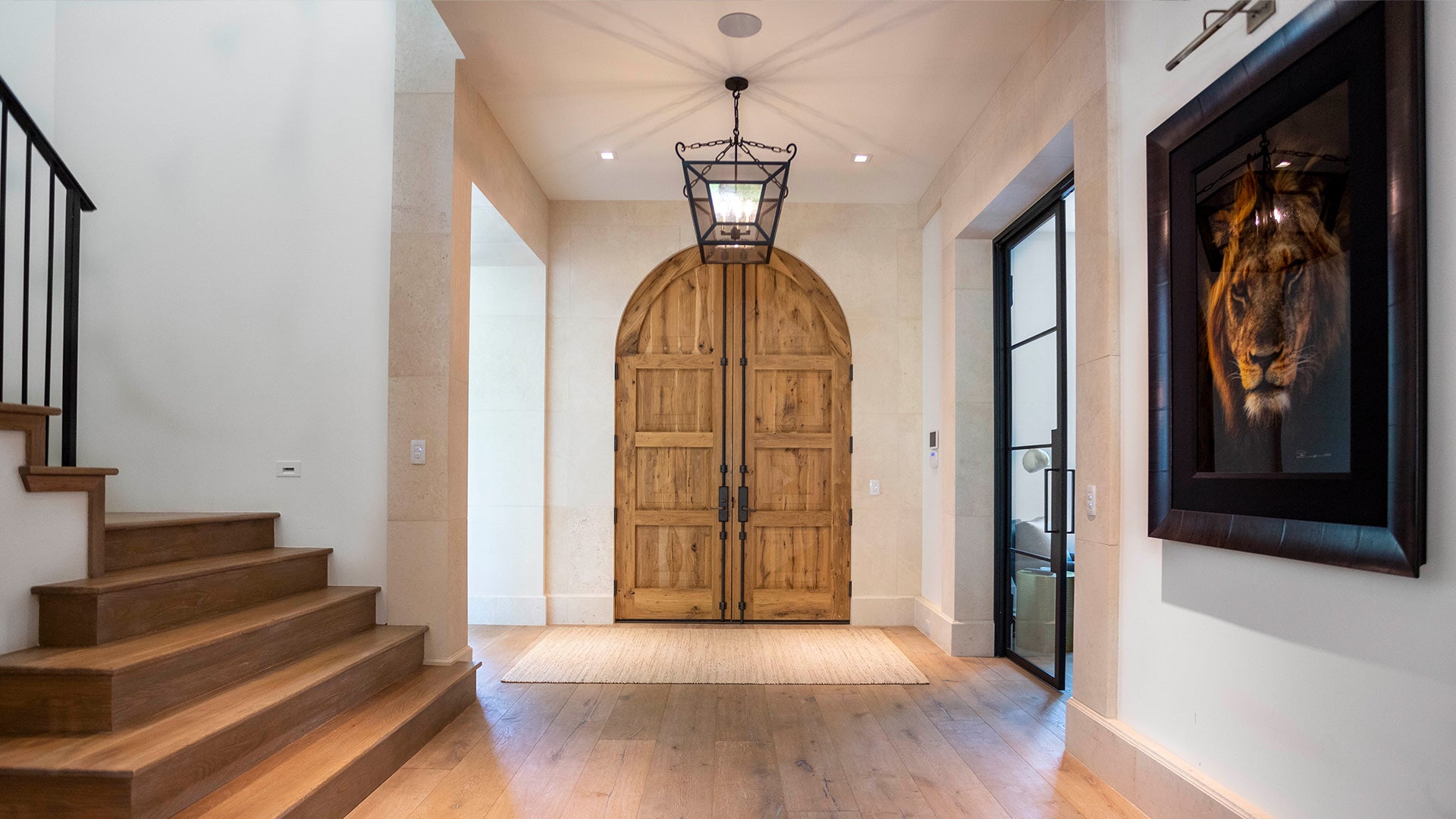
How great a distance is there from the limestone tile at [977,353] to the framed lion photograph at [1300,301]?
8.41 ft

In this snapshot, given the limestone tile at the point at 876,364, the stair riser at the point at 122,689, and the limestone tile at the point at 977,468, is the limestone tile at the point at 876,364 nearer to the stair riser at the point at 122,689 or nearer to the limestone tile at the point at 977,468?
the limestone tile at the point at 977,468

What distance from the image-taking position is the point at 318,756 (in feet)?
9.17

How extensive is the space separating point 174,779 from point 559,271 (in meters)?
4.62

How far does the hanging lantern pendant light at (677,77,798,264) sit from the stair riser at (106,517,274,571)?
255cm

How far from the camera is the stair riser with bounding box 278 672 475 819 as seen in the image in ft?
8.45

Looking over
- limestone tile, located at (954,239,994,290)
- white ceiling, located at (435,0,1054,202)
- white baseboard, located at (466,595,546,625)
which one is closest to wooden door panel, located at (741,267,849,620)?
white ceiling, located at (435,0,1054,202)

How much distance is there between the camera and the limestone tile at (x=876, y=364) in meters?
6.38

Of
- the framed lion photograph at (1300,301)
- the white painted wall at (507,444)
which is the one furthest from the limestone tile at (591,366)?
the framed lion photograph at (1300,301)

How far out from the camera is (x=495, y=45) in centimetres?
404

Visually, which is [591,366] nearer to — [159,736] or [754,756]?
[754,756]

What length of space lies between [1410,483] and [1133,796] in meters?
1.66

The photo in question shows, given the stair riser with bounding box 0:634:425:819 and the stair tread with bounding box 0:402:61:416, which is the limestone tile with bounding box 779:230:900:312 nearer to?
the stair riser with bounding box 0:634:425:819

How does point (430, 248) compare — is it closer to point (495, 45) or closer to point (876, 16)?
point (495, 45)

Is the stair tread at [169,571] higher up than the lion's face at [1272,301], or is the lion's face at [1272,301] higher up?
the lion's face at [1272,301]
